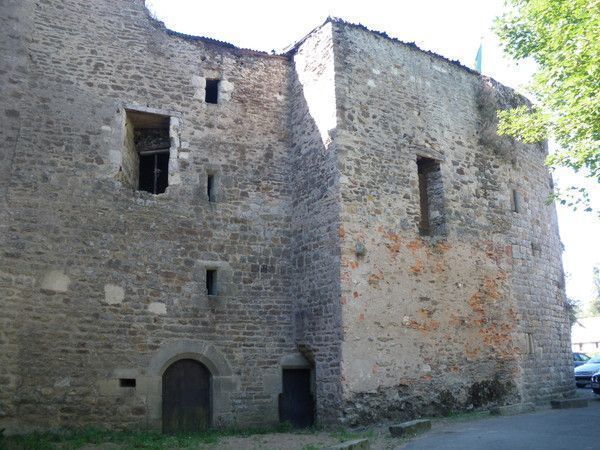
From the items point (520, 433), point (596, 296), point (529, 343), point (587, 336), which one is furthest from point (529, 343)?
point (596, 296)

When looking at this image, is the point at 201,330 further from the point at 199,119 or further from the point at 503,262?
the point at 503,262

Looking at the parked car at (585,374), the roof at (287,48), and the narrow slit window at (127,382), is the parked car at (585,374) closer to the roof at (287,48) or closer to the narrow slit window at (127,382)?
the roof at (287,48)

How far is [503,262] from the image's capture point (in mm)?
12516

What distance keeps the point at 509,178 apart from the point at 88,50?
9.37 meters

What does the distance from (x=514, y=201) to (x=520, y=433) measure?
257 inches

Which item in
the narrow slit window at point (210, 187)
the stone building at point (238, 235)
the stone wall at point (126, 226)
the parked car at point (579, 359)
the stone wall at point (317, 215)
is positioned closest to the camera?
the stone wall at point (126, 226)

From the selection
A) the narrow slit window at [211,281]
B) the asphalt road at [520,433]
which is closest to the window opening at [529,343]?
the asphalt road at [520,433]

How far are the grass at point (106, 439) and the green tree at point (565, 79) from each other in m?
7.49

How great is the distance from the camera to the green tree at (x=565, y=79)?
9344 mm

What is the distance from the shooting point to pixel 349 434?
348 inches

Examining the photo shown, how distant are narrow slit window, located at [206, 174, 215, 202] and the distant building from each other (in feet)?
128

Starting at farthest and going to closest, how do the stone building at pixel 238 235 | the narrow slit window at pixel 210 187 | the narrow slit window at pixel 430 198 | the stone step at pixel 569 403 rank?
1. the narrow slit window at pixel 430 198
2. the stone step at pixel 569 403
3. the narrow slit window at pixel 210 187
4. the stone building at pixel 238 235

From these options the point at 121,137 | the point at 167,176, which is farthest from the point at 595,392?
the point at 121,137

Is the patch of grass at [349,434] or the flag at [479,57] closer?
the patch of grass at [349,434]
